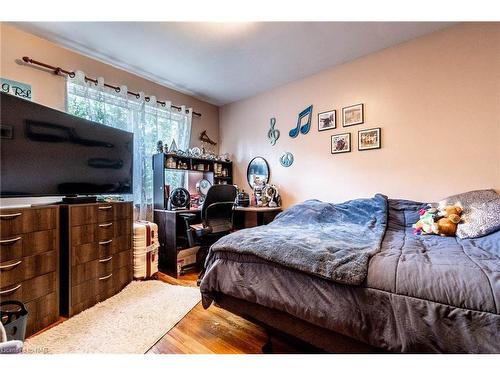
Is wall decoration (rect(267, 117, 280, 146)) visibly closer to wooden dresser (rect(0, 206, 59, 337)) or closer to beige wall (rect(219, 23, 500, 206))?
beige wall (rect(219, 23, 500, 206))

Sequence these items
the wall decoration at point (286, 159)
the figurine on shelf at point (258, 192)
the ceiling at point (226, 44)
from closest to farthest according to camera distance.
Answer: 1. the ceiling at point (226, 44)
2. the wall decoration at point (286, 159)
3. the figurine on shelf at point (258, 192)

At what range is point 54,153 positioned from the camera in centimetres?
173

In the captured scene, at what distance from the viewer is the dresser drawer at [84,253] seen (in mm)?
1713

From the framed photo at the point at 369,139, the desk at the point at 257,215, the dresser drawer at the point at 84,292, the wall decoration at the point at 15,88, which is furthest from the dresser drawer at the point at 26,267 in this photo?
the framed photo at the point at 369,139

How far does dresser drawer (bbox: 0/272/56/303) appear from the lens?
136 centimetres

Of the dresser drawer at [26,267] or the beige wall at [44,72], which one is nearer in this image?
the dresser drawer at [26,267]

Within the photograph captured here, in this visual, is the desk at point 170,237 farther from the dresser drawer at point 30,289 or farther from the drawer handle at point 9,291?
the drawer handle at point 9,291

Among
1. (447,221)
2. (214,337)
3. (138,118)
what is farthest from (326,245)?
(138,118)

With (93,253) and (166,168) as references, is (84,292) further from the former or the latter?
(166,168)

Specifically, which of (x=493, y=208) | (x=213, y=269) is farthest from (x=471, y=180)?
(x=213, y=269)

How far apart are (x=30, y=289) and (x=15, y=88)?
172 centimetres

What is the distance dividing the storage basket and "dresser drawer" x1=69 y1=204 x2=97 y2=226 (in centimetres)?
53

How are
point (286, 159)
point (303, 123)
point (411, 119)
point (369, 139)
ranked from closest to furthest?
point (411, 119) → point (369, 139) → point (303, 123) → point (286, 159)

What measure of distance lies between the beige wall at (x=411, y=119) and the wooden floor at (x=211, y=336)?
1.84 meters
